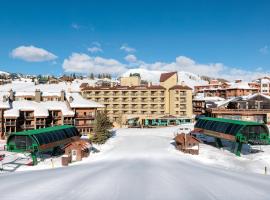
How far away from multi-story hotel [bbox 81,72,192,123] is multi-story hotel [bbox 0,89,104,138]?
24111mm

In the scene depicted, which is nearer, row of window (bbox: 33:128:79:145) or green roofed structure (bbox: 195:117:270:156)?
row of window (bbox: 33:128:79:145)

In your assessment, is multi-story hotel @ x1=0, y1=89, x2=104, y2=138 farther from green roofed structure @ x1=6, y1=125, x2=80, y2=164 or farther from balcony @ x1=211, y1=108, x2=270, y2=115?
balcony @ x1=211, y1=108, x2=270, y2=115

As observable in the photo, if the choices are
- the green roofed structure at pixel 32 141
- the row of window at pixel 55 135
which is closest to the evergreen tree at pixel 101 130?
the row of window at pixel 55 135

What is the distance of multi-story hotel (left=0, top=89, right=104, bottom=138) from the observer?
6856 cm

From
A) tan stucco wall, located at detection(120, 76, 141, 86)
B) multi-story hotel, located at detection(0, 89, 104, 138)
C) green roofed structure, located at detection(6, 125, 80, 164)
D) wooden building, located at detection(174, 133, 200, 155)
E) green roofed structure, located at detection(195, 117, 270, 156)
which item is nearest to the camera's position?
green roofed structure, located at detection(6, 125, 80, 164)

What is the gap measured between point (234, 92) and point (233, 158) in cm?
9110

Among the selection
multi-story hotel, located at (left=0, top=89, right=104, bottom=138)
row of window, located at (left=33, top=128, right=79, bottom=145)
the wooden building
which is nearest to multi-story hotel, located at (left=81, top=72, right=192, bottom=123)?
multi-story hotel, located at (left=0, top=89, right=104, bottom=138)

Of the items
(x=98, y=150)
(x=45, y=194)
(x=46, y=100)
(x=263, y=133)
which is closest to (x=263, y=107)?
(x=263, y=133)

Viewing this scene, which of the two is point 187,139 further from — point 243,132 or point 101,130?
point 101,130

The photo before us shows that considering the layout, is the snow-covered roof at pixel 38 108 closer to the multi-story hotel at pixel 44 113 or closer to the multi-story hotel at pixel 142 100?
the multi-story hotel at pixel 44 113

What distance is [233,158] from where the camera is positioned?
50312mm

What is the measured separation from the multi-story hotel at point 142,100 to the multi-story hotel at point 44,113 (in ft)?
79.1

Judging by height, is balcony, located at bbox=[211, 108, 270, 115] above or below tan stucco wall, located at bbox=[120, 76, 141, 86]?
below

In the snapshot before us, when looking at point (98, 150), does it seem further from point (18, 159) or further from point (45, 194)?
point (45, 194)
